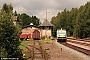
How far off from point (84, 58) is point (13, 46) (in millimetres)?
6392

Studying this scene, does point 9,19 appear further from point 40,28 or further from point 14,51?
point 40,28

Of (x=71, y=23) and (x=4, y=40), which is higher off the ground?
(x=71, y=23)

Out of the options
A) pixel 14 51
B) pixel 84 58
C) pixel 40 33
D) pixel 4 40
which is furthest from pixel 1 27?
pixel 40 33

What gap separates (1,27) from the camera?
16156mm

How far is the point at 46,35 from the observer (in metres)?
72.6

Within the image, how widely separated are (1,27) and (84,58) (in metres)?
7.75

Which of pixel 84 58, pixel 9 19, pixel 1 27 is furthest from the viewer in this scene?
pixel 84 58

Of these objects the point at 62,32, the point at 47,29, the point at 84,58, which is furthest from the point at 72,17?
the point at 84,58

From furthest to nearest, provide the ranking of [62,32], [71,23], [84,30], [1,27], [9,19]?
[71,23], [84,30], [62,32], [9,19], [1,27]

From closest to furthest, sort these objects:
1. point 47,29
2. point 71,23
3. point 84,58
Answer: point 84,58 → point 47,29 → point 71,23

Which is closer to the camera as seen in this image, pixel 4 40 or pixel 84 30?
pixel 4 40

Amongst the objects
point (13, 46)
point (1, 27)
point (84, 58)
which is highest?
point (1, 27)

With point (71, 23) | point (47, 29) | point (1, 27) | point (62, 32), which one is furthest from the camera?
point (71, 23)

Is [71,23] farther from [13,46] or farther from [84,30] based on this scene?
[13,46]
